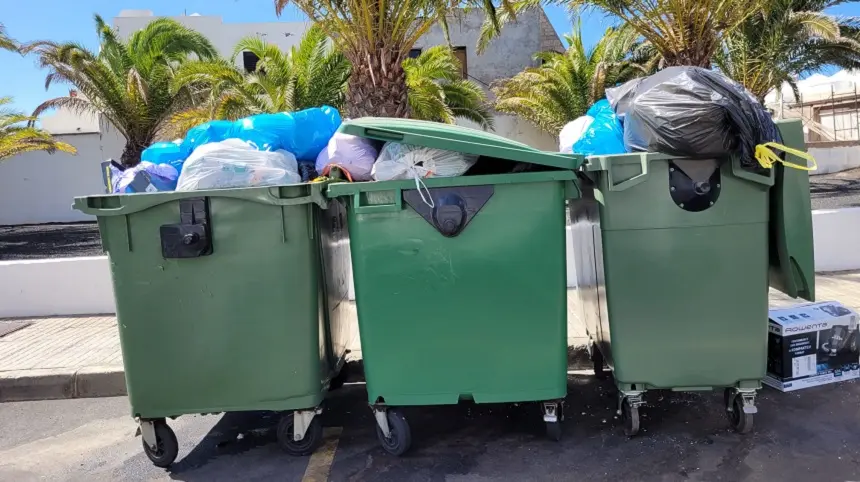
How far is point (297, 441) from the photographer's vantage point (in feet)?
10.5

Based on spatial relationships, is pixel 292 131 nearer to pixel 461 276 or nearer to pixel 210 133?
pixel 210 133

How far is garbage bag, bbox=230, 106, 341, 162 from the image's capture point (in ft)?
11.3

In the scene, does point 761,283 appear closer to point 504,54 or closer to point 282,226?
point 282,226

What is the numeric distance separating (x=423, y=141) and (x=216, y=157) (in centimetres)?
107

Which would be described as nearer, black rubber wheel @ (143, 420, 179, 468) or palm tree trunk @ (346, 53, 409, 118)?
black rubber wheel @ (143, 420, 179, 468)

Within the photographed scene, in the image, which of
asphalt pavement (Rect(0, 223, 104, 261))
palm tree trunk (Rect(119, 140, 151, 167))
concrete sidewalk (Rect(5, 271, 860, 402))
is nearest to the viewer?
concrete sidewalk (Rect(5, 271, 860, 402))

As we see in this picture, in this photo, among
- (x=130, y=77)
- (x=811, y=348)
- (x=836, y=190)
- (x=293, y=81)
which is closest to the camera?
(x=811, y=348)

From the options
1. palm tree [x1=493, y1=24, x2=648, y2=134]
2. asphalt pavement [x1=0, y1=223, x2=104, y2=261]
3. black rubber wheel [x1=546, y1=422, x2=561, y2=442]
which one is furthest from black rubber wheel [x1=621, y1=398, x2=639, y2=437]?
palm tree [x1=493, y1=24, x2=648, y2=134]

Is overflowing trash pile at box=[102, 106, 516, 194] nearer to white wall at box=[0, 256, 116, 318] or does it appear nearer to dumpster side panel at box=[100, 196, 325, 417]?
dumpster side panel at box=[100, 196, 325, 417]

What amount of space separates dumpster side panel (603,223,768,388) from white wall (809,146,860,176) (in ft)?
72.0

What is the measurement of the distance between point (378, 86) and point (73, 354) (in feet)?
14.3

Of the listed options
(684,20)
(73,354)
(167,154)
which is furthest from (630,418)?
(684,20)

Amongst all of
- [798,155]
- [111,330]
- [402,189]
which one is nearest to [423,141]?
[402,189]

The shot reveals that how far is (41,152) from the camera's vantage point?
2017cm
